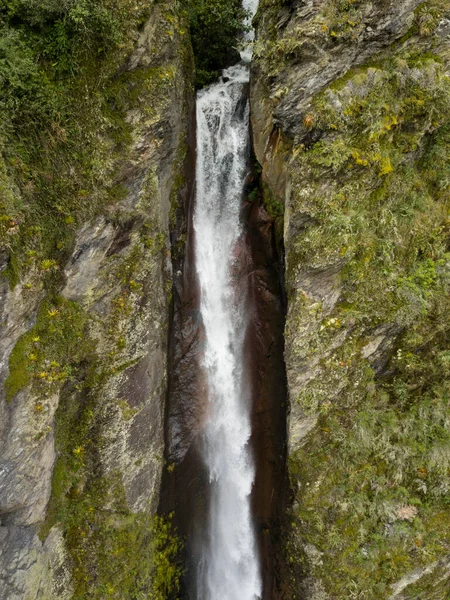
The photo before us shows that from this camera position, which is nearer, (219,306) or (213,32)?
(219,306)

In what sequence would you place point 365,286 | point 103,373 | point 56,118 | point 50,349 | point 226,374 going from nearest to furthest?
point 56,118
point 50,349
point 103,373
point 365,286
point 226,374

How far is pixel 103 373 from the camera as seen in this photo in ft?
29.7

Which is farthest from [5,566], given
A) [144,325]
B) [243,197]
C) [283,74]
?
[283,74]

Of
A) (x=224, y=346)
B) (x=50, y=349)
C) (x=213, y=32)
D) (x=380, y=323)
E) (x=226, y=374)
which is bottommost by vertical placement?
(x=226, y=374)

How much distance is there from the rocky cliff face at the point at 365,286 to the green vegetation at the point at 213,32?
8.02ft

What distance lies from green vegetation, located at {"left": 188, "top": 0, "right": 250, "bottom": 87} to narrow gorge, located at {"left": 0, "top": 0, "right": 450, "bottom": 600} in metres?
1.19

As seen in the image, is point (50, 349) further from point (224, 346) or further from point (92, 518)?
point (224, 346)

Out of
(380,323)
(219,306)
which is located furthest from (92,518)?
(380,323)

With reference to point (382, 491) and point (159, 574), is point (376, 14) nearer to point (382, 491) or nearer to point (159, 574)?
point (382, 491)

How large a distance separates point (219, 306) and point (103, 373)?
3917 mm

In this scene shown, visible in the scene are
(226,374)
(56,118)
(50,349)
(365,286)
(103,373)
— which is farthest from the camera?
(226,374)

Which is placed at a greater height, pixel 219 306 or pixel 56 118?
pixel 56 118

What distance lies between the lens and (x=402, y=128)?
29.3 ft

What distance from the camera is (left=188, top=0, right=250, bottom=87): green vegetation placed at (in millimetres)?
11586
